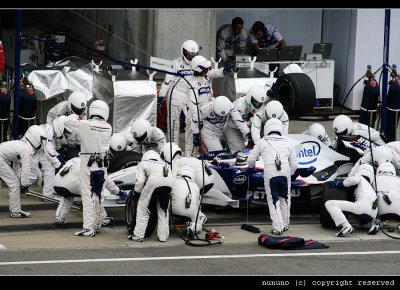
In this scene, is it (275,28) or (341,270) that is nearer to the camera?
(341,270)

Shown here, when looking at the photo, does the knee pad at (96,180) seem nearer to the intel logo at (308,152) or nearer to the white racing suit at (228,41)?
the intel logo at (308,152)

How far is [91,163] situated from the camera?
16266 millimetres

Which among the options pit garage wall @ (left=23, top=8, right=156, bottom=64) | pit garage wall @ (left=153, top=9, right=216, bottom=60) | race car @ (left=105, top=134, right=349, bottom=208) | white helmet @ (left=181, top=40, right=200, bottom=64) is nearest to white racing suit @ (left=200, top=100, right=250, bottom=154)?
race car @ (left=105, top=134, right=349, bottom=208)

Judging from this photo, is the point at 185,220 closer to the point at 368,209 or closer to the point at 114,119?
the point at 368,209

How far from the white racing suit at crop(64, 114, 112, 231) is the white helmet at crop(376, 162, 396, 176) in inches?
160

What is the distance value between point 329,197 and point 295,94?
3.30 meters

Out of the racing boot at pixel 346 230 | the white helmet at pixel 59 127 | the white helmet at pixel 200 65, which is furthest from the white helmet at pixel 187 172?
the white helmet at pixel 200 65

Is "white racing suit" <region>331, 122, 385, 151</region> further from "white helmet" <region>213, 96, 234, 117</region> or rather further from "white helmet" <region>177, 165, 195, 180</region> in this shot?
"white helmet" <region>177, 165, 195, 180</region>

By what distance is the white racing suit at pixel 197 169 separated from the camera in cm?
1672

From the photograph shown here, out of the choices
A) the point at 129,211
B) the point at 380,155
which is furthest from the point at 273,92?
the point at 129,211

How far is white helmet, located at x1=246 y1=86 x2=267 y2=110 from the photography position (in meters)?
19.3

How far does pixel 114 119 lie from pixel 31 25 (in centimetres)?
909

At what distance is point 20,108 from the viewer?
20.3 meters
